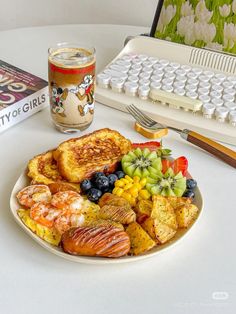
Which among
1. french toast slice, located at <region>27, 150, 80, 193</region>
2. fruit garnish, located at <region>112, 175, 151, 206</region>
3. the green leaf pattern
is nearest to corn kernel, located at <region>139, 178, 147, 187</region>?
fruit garnish, located at <region>112, 175, 151, 206</region>

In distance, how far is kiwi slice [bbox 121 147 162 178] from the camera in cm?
85

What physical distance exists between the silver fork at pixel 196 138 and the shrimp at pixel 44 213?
34 cm

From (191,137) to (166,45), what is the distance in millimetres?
327

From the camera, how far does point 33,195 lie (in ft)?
2.54

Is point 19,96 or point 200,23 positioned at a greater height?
point 200,23

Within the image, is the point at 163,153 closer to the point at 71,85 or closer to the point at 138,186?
the point at 138,186

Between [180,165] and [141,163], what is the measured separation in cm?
7

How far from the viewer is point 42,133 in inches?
40.6

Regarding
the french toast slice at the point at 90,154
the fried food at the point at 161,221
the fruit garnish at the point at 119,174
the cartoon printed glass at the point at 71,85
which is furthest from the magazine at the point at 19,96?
the fried food at the point at 161,221

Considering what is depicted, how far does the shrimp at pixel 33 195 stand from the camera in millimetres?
771

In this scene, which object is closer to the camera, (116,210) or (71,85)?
(116,210)

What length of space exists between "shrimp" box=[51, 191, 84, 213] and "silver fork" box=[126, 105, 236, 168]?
310mm

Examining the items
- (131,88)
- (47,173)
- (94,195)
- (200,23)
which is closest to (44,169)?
(47,173)

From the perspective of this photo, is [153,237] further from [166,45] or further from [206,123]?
[166,45]
